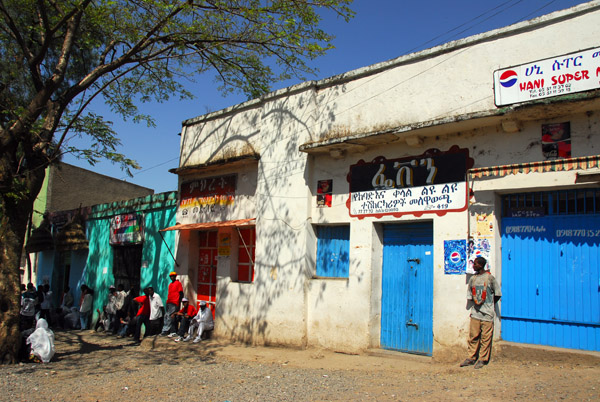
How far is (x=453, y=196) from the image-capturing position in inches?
293

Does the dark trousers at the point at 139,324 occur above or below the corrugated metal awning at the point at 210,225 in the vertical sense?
below

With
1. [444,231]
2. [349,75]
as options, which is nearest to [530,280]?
[444,231]

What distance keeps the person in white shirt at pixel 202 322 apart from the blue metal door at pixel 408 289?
4.29 m

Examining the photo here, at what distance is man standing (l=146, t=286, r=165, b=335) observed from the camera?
38.2 feet

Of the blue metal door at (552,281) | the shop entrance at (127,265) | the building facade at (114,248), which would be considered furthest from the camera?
the shop entrance at (127,265)

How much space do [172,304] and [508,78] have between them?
27.7ft

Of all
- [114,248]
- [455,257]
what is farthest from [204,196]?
[455,257]

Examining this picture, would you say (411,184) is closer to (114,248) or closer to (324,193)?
(324,193)

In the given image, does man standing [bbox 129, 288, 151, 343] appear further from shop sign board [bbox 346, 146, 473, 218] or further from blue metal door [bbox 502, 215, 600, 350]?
blue metal door [bbox 502, 215, 600, 350]

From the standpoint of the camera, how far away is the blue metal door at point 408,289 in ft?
25.8

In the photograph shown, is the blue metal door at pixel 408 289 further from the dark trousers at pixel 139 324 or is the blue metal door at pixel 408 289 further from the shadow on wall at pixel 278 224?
the dark trousers at pixel 139 324

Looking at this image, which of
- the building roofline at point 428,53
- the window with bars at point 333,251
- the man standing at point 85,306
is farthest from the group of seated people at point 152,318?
the building roofline at point 428,53

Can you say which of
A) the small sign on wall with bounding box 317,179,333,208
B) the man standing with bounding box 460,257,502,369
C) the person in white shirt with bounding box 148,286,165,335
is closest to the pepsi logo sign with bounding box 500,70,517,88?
the man standing with bounding box 460,257,502,369

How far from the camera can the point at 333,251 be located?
363 inches
